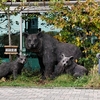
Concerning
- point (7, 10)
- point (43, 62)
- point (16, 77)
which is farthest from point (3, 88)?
point (7, 10)

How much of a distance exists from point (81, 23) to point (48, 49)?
6.07ft

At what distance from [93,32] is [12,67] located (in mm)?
3712

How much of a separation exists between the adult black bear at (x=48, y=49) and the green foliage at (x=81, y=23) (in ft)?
2.36

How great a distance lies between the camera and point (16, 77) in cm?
1381

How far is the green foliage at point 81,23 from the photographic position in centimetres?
1500

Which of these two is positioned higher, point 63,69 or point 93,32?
point 93,32

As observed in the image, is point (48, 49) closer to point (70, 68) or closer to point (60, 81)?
point (70, 68)

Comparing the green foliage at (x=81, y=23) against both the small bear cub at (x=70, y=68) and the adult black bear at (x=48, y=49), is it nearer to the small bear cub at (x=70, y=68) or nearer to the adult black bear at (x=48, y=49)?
the adult black bear at (x=48, y=49)

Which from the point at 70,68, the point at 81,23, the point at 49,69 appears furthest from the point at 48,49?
the point at 81,23

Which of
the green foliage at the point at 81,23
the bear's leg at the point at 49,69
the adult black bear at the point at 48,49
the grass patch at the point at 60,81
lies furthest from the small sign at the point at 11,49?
the green foliage at the point at 81,23

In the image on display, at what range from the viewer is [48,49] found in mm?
14406

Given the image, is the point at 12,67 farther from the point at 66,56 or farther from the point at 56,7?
the point at 56,7

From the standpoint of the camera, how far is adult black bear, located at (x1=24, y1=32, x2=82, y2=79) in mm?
14227

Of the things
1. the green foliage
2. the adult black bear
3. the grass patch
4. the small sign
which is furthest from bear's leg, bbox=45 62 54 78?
the small sign
